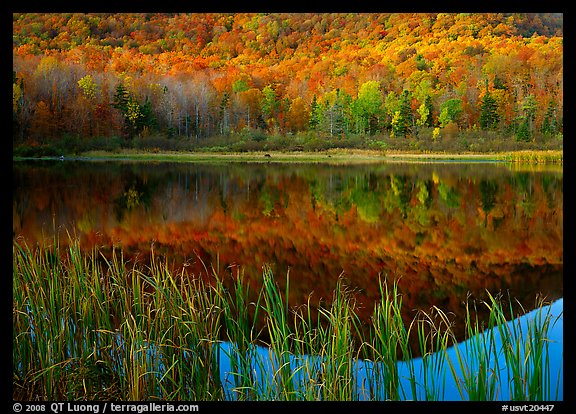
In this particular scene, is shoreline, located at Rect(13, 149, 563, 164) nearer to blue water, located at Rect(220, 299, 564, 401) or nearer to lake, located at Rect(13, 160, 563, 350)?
lake, located at Rect(13, 160, 563, 350)

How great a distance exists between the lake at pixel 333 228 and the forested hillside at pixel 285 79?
60.7 feet

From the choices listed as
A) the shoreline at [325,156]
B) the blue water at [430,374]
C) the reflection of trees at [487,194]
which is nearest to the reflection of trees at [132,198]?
the reflection of trees at [487,194]

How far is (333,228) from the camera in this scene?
10.6 m

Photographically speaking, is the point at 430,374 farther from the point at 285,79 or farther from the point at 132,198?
the point at 285,79

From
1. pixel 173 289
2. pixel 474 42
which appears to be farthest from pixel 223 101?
pixel 173 289

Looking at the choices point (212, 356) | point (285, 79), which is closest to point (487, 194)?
point (212, 356)

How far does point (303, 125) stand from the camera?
4522 cm

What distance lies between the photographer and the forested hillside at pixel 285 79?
1387 inches

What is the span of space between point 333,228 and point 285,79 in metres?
41.4

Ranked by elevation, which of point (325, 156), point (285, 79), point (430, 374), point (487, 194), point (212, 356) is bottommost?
point (325, 156)

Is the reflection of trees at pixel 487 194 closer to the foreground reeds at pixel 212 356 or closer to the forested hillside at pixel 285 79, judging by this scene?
the foreground reeds at pixel 212 356
